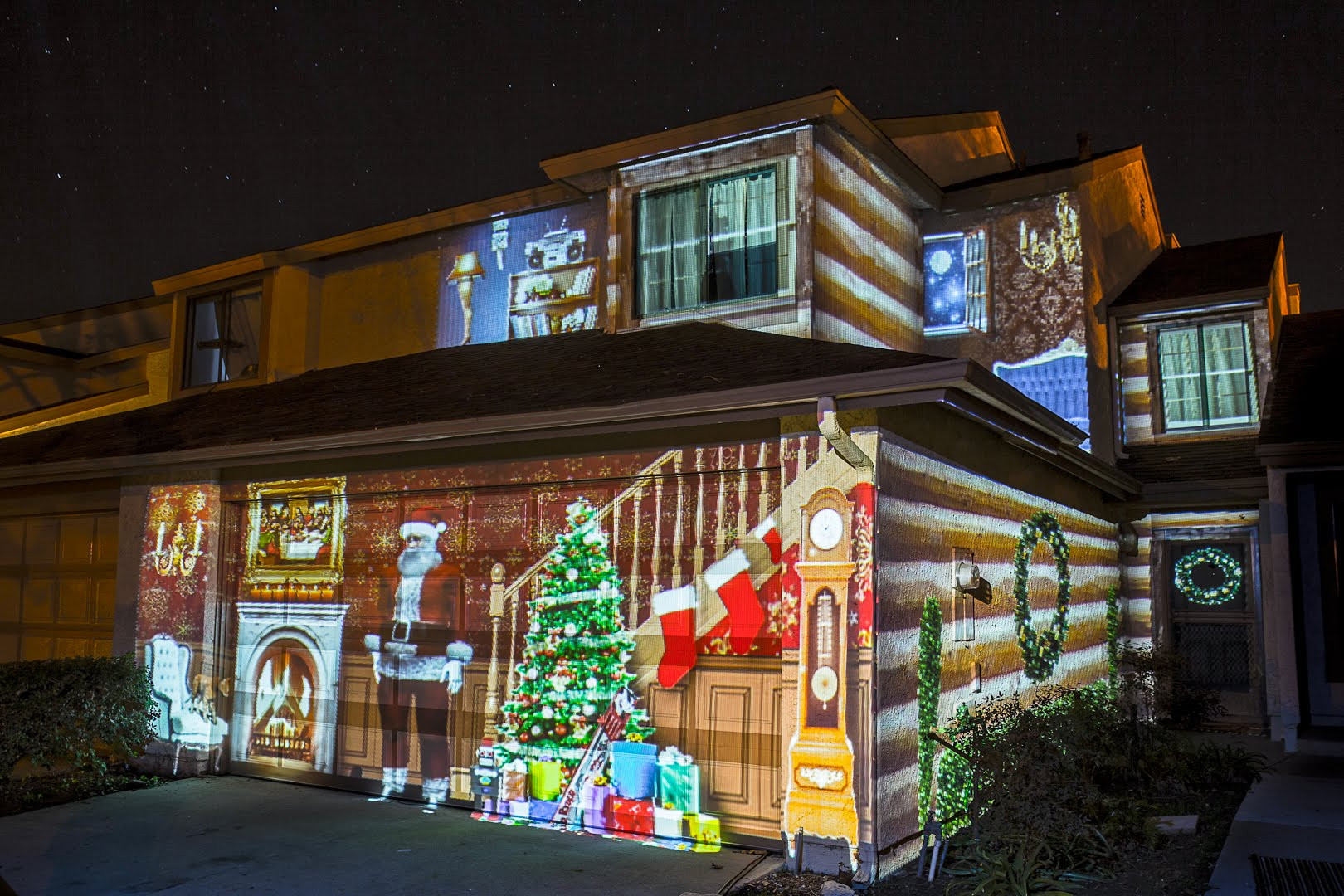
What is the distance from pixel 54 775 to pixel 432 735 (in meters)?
4.35

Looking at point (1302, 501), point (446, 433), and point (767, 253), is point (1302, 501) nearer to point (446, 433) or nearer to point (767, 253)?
point (767, 253)

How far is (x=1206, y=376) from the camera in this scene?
49.8 feet

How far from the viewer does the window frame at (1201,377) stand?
14961mm

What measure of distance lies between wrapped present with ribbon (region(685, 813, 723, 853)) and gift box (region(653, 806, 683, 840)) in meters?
0.10

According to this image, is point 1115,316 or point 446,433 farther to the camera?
point 1115,316

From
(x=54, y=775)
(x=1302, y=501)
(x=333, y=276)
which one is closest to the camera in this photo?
(x=54, y=775)

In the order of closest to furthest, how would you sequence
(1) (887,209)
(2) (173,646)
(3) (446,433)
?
1. (3) (446,433)
2. (2) (173,646)
3. (1) (887,209)

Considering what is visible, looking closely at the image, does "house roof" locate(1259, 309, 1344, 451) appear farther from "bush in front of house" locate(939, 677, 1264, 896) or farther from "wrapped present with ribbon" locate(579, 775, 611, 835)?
"wrapped present with ribbon" locate(579, 775, 611, 835)

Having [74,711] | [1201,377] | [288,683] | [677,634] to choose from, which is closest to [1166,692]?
[1201,377]

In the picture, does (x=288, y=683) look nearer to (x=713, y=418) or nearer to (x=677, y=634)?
(x=677, y=634)

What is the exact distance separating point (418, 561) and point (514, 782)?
238 centimetres

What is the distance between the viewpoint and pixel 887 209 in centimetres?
1277

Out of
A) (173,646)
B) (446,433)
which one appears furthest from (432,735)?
(173,646)

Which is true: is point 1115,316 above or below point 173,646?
above
